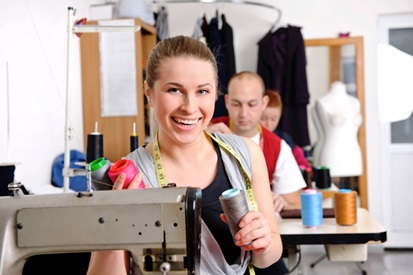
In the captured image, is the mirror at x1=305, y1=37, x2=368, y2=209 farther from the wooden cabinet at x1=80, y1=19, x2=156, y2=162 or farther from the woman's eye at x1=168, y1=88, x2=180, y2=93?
the woman's eye at x1=168, y1=88, x2=180, y2=93

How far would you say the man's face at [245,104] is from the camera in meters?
3.00

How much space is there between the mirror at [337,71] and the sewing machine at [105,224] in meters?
4.11

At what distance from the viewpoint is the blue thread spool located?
247 cm

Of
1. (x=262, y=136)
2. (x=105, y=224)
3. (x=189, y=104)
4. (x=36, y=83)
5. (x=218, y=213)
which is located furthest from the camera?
(x=36, y=83)

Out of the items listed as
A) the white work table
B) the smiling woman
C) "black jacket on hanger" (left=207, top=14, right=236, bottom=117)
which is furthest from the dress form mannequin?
the smiling woman

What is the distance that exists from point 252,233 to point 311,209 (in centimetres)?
117

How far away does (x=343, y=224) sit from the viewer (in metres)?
2.50

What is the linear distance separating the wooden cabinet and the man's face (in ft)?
3.97

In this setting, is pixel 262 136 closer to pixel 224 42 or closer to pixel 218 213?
pixel 218 213

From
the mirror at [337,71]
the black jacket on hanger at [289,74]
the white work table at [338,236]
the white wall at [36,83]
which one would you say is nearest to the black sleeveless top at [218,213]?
the white work table at [338,236]

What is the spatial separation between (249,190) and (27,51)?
189 cm

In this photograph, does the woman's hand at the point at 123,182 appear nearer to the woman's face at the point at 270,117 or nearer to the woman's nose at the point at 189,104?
the woman's nose at the point at 189,104

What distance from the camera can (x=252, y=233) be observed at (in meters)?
1.36

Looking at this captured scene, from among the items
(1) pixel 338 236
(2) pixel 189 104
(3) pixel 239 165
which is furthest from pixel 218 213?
(1) pixel 338 236
